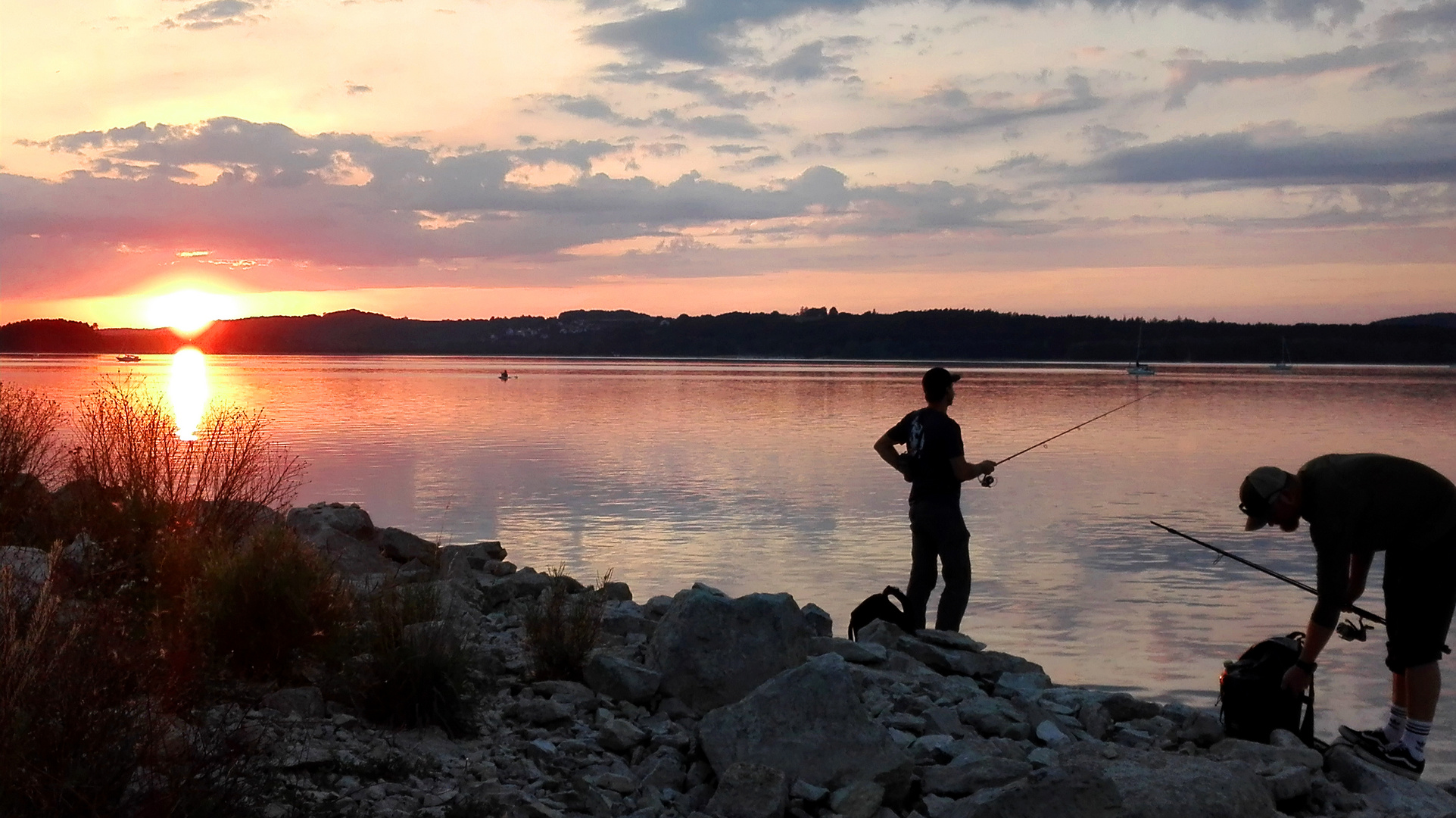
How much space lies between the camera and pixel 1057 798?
526cm

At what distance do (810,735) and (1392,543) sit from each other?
118 inches

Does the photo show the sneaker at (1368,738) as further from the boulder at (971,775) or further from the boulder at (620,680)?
the boulder at (620,680)

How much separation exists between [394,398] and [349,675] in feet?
141

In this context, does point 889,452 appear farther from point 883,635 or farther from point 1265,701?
point 1265,701

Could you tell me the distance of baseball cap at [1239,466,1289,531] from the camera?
6.33 meters

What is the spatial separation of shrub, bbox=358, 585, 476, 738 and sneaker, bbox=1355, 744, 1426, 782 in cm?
455

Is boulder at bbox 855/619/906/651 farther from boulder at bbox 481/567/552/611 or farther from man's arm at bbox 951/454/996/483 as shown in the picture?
boulder at bbox 481/567/552/611

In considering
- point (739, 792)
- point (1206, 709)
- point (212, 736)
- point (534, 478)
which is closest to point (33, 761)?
point (212, 736)

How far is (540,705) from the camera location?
6598 mm

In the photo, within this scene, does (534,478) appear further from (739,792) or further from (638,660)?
(739,792)

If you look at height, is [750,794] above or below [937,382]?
below

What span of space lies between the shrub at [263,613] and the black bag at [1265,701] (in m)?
4.74

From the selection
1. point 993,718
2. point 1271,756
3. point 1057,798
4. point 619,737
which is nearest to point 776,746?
point 619,737

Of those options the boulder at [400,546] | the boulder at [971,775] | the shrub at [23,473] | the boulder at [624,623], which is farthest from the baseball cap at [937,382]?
the shrub at [23,473]
